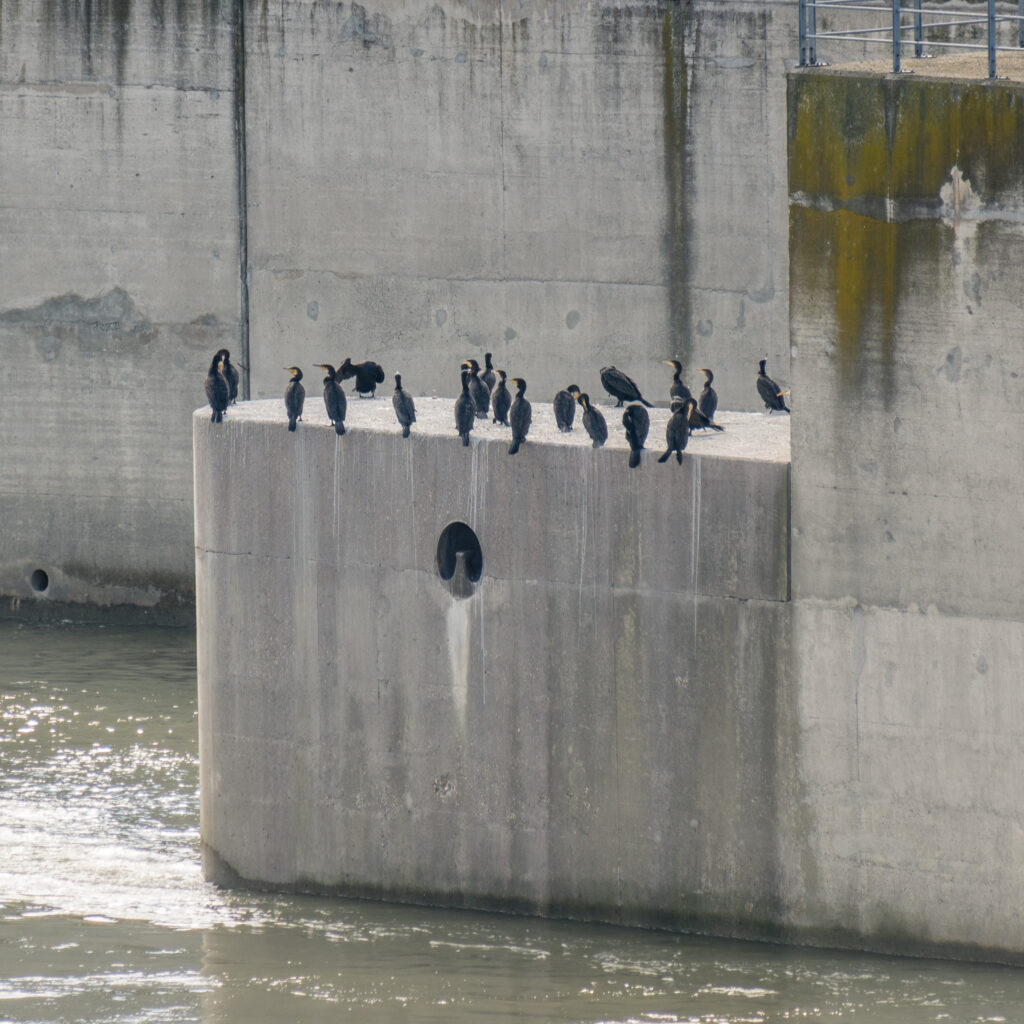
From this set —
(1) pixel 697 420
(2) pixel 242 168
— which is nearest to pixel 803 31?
(1) pixel 697 420

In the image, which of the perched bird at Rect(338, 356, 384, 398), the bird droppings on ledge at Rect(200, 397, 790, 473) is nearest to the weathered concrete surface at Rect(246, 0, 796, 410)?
the perched bird at Rect(338, 356, 384, 398)

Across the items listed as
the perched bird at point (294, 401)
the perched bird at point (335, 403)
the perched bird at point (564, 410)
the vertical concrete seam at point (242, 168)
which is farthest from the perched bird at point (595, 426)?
the vertical concrete seam at point (242, 168)

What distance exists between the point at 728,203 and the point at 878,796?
392 inches

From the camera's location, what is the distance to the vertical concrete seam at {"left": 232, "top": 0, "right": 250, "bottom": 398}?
2283cm

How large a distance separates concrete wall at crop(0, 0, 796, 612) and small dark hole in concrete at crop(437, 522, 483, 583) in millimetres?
8094

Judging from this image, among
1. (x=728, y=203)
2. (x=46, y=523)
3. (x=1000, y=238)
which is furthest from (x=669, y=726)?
(x=46, y=523)

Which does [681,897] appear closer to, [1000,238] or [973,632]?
[973,632]

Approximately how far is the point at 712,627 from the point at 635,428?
1292 millimetres

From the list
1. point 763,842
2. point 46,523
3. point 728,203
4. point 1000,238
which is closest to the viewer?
point 1000,238

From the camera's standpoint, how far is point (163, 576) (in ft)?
76.2

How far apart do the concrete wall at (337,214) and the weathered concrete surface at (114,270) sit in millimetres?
23

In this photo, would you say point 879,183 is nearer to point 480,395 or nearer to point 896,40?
point 896,40

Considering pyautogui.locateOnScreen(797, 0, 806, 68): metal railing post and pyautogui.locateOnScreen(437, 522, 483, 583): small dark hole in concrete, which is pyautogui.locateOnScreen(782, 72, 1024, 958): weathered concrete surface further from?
pyautogui.locateOnScreen(437, 522, 483, 583): small dark hole in concrete

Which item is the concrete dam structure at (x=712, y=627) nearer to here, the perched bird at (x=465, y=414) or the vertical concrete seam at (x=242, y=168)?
the perched bird at (x=465, y=414)
